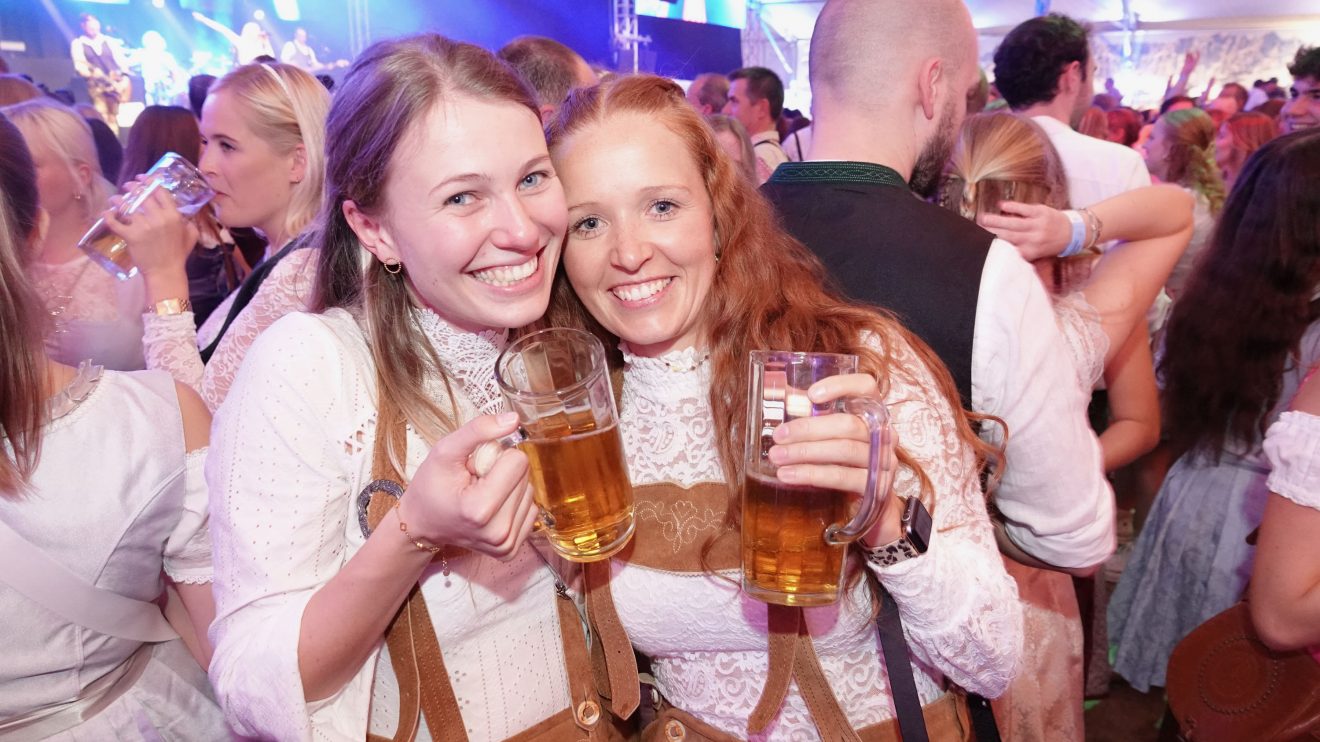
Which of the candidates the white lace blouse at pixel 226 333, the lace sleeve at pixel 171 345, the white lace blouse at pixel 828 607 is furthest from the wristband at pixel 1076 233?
the lace sleeve at pixel 171 345

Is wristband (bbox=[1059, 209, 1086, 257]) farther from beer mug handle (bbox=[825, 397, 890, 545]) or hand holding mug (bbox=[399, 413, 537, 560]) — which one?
hand holding mug (bbox=[399, 413, 537, 560])

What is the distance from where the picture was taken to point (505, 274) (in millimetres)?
1257

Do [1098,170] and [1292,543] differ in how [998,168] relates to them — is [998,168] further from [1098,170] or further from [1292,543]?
[1098,170]

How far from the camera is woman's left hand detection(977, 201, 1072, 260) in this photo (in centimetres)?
192

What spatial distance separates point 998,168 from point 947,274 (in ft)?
1.94

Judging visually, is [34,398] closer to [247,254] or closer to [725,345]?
[725,345]

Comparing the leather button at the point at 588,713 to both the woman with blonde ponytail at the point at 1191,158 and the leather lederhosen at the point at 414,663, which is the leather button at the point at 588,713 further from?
the woman with blonde ponytail at the point at 1191,158

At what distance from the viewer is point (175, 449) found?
57.4 inches

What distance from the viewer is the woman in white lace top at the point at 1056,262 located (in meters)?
1.98

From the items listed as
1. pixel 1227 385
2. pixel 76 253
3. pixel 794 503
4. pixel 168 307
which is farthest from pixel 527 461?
pixel 76 253

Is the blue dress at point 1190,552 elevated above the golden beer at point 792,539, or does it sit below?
below

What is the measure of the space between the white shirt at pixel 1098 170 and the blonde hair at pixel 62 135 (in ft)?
11.6

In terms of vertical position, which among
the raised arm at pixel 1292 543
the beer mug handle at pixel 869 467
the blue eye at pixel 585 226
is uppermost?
the blue eye at pixel 585 226

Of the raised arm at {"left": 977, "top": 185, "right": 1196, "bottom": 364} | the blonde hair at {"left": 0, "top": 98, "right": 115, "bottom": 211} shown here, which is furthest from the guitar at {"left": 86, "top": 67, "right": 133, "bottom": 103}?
the raised arm at {"left": 977, "top": 185, "right": 1196, "bottom": 364}
